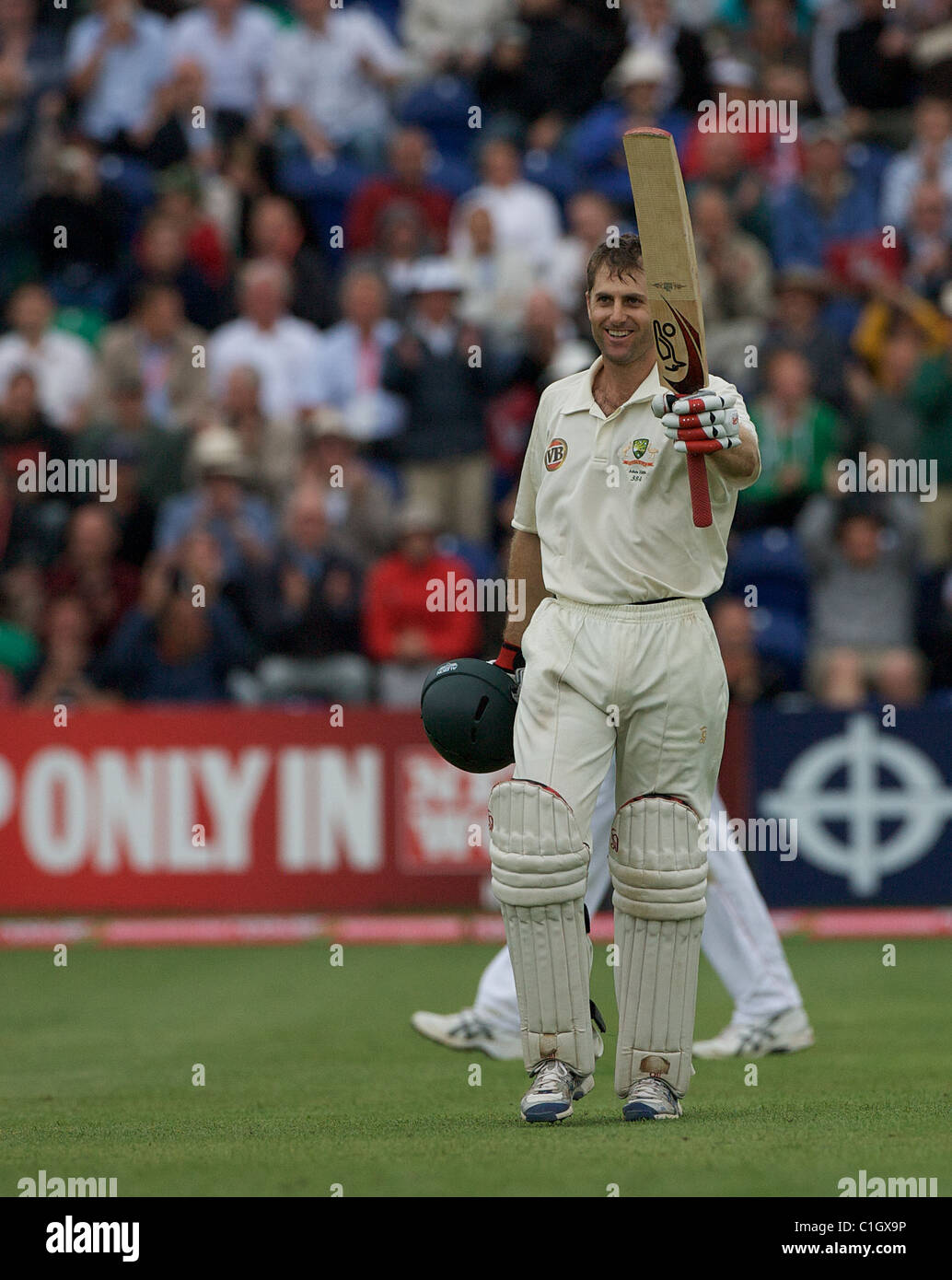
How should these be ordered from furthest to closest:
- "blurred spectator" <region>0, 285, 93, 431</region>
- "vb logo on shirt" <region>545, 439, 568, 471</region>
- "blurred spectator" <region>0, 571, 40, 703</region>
Answer: "blurred spectator" <region>0, 285, 93, 431</region>
"blurred spectator" <region>0, 571, 40, 703</region>
"vb logo on shirt" <region>545, 439, 568, 471</region>

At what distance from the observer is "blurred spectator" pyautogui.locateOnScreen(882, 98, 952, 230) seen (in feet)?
52.3

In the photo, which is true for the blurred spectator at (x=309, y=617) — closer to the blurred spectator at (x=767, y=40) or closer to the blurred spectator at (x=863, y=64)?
the blurred spectator at (x=767, y=40)

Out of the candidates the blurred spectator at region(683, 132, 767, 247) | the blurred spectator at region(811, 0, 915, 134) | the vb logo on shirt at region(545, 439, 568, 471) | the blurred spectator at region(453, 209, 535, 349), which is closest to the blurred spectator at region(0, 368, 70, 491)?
the blurred spectator at region(453, 209, 535, 349)

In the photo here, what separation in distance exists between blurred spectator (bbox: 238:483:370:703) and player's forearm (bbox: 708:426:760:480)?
7383 millimetres

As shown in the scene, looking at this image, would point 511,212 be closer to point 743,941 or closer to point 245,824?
point 245,824

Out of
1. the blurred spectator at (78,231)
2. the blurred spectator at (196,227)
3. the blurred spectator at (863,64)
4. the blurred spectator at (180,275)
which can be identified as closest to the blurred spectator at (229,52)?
the blurred spectator at (196,227)

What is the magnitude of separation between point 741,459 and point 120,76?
12648 millimetres

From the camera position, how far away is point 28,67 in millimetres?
17844

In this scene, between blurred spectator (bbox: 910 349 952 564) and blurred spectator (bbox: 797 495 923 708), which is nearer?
blurred spectator (bbox: 797 495 923 708)

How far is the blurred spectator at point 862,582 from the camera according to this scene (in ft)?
43.9

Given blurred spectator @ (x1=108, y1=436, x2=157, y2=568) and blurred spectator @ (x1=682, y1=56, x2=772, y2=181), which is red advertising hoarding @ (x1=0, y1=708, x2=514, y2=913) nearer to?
blurred spectator @ (x1=108, y1=436, x2=157, y2=568)

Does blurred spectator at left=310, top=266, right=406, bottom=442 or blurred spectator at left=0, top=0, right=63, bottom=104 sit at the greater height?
blurred spectator at left=0, top=0, right=63, bottom=104

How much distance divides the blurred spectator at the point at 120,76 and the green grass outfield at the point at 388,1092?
27.5ft
